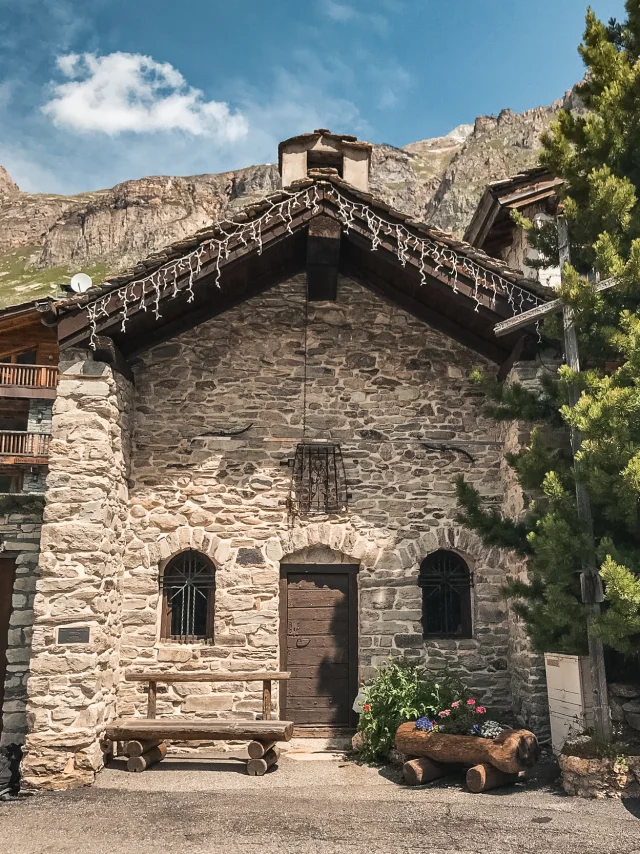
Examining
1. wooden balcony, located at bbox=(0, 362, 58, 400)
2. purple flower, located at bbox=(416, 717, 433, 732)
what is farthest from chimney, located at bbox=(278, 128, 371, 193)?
wooden balcony, located at bbox=(0, 362, 58, 400)

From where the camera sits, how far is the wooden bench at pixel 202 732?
679cm

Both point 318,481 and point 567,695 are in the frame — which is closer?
point 567,695

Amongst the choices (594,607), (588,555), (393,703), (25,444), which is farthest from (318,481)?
(25,444)

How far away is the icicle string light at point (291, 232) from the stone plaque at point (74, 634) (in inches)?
120

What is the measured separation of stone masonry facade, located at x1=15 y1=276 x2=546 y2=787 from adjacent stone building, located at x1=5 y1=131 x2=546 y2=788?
0.03 m

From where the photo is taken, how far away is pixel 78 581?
7242mm

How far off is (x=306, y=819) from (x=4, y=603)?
4260 mm

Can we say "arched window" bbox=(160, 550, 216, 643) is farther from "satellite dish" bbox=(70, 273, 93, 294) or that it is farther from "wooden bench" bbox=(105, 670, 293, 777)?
"satellite dish" bbox=(70, 273, 93, 294)

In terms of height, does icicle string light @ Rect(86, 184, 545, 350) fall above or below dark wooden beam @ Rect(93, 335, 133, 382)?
above

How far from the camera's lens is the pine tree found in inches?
234

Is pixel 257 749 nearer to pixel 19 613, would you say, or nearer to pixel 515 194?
pixel 19 613

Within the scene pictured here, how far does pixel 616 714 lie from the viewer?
20.8 ft

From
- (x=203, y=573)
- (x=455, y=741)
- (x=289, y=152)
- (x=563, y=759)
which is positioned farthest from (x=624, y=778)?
(x=289, y=152)

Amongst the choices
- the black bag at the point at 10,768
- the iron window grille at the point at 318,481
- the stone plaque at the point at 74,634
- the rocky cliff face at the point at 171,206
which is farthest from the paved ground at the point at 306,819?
the rocky cliff face at the point at 171,206
